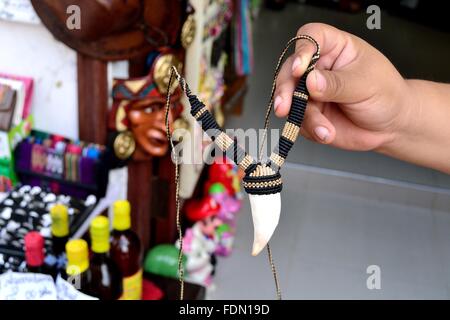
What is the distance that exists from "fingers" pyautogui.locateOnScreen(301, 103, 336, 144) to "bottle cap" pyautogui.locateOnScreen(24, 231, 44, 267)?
42 centimetres

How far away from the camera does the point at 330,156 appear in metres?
1.87

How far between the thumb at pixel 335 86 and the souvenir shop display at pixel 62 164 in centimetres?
56

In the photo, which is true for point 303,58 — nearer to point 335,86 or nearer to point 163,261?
point 335,86

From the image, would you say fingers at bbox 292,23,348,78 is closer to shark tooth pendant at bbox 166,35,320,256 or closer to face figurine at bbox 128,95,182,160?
shark tooth pendant at bbox 166,35,320,256

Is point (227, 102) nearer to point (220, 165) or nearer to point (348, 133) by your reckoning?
point (220, 165)

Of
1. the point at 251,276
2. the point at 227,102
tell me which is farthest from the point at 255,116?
the point at 251,276

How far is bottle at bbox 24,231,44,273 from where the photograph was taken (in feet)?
2.26

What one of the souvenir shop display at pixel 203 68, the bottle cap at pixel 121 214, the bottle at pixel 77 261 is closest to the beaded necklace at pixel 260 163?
the bottle at pixel 77 261

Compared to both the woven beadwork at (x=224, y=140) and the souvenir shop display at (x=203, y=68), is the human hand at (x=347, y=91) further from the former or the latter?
the souvenir shop display at (x=203, y=68)

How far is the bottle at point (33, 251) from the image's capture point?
69 cm

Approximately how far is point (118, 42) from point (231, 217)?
897mm

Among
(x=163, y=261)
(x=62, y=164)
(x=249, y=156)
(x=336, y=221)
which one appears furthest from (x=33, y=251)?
(x=336, y=221)

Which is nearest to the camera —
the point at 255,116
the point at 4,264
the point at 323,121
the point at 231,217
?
the point at 323,121

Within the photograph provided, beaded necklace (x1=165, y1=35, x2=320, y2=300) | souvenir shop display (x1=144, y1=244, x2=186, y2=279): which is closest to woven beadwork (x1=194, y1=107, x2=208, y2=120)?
beaded necklace (x1=165, y1=35, x2=320, y2=300)
